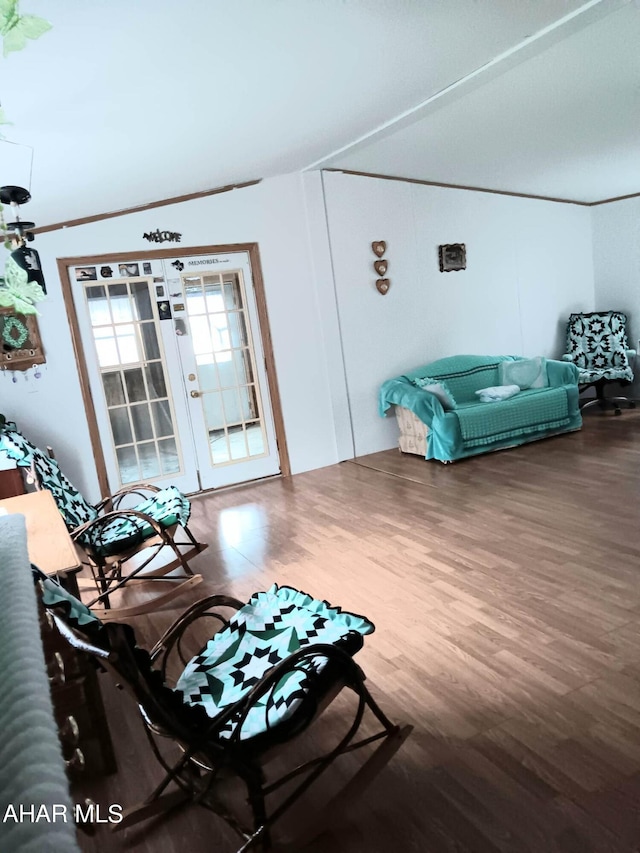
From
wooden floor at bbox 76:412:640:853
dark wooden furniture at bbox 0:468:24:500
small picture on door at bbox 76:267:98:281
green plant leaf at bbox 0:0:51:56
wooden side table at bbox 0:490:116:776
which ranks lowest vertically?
wooden floor at bbox 76:412:640:853

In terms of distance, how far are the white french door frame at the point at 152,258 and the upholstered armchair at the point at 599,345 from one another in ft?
11.6

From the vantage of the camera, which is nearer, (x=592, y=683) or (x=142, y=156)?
(x=592, y=683)

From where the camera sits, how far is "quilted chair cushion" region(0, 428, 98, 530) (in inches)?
139

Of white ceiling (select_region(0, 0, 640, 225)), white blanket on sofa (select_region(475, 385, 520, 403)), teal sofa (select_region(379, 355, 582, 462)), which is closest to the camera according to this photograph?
white ceiling (select_region(0, 0, 640, 225))

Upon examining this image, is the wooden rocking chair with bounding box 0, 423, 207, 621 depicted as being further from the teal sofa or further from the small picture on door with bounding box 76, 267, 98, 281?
the teal sofa

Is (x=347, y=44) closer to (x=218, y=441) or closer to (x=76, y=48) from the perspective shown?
(x=76, y=48)

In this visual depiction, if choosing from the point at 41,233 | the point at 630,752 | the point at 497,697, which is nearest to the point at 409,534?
the point at 497,697

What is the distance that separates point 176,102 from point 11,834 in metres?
3.05

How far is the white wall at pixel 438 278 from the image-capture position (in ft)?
20.3

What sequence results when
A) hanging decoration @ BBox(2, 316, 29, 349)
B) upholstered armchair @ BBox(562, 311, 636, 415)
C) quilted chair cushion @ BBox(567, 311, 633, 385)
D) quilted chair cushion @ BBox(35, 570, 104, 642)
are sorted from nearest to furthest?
quilted chair cushion @ BBox(35, 570, 104, 642)
hanging decoration @ BBox(2, 316, 29, 349)
upholstered armchair @ BBox(562, 311, 636, 415)
quilted chair cushion @ BBox(567, 311, 633, 385)

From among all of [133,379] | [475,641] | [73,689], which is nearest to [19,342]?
[133,379]

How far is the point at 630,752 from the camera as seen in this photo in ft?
6.33

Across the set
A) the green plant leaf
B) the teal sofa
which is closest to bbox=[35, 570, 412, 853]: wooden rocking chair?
the green plant leaf

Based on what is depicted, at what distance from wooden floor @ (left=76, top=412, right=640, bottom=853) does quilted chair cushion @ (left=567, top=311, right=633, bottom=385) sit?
244cm
